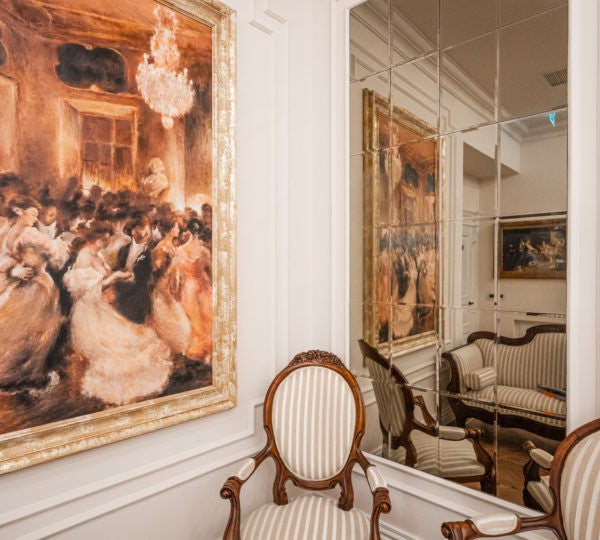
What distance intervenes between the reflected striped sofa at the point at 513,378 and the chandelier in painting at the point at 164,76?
1.76m

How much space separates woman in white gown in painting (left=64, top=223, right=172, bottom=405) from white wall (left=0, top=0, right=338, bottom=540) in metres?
0.25

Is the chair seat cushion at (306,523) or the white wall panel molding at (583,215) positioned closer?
the white wall panel molding at (583,215)

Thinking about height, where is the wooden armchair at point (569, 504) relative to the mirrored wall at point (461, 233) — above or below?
below

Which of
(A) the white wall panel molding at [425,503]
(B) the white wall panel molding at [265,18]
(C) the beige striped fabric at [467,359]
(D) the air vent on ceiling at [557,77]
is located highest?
(B) the white wall panel molding at [265,18]

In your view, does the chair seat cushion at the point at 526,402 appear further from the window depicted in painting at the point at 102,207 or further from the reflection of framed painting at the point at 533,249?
the window depicted in painting at the point at 102,207

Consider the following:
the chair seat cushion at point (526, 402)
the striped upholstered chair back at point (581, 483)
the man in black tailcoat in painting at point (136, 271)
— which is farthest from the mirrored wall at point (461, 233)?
the man in black tailcoat in painting at point (136, 271)

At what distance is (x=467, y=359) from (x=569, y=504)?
656mm

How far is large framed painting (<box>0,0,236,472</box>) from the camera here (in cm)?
143

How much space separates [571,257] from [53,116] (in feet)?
6.83

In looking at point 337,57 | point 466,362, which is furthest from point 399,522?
point 337,57

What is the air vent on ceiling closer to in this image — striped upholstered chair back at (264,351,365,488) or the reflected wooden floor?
the reflected wooden floor

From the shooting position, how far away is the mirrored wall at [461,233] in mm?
1674

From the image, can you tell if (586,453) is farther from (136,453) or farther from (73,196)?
(73,196)

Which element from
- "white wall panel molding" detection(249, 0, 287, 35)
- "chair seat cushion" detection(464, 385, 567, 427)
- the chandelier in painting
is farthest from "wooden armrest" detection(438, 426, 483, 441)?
"white wall panel molding" detection(249, 0, 287, 35)
